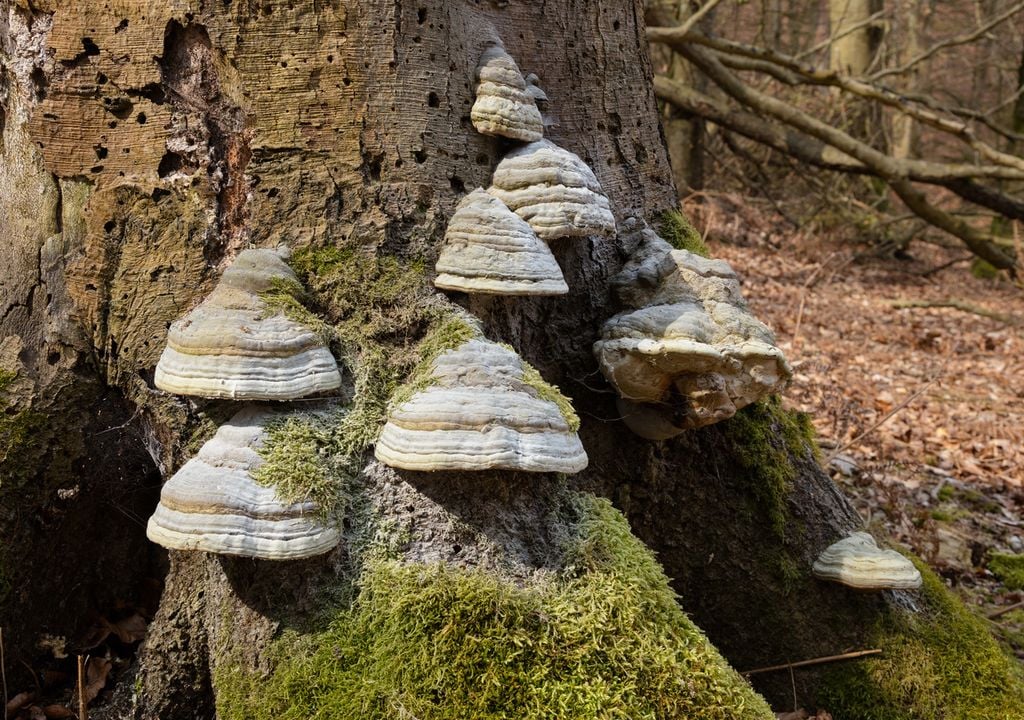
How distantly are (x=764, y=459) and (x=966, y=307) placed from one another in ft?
35.1

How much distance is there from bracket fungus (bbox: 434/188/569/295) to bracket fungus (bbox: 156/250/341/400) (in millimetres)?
539

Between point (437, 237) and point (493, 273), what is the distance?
1.34 feet

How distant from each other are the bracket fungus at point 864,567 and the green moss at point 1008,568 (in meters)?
2.15

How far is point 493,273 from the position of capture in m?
2.71

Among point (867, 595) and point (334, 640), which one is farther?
point (867, 595)

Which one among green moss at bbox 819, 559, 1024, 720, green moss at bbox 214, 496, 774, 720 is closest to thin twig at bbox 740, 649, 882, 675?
green moss at bbox 819, 559, 1024, 720

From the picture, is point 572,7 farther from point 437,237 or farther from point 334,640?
point 334,640

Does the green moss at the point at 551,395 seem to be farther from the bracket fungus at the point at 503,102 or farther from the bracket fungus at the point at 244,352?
the bracket fungus at the point at 503,102

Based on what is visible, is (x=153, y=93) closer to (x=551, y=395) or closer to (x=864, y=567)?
(x=551, y=395)

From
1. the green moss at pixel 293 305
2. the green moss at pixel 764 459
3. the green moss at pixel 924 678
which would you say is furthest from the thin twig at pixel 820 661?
the green moss at pixel 293 305

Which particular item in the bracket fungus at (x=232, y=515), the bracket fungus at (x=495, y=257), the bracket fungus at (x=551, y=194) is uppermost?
the bracket fungus at (x=551, y=194)

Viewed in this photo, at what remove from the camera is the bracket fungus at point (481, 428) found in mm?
2307

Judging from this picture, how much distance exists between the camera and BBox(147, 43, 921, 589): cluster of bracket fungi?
7.64ft

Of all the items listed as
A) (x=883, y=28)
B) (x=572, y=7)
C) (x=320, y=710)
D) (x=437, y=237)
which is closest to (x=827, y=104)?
(x=883, y=28)
